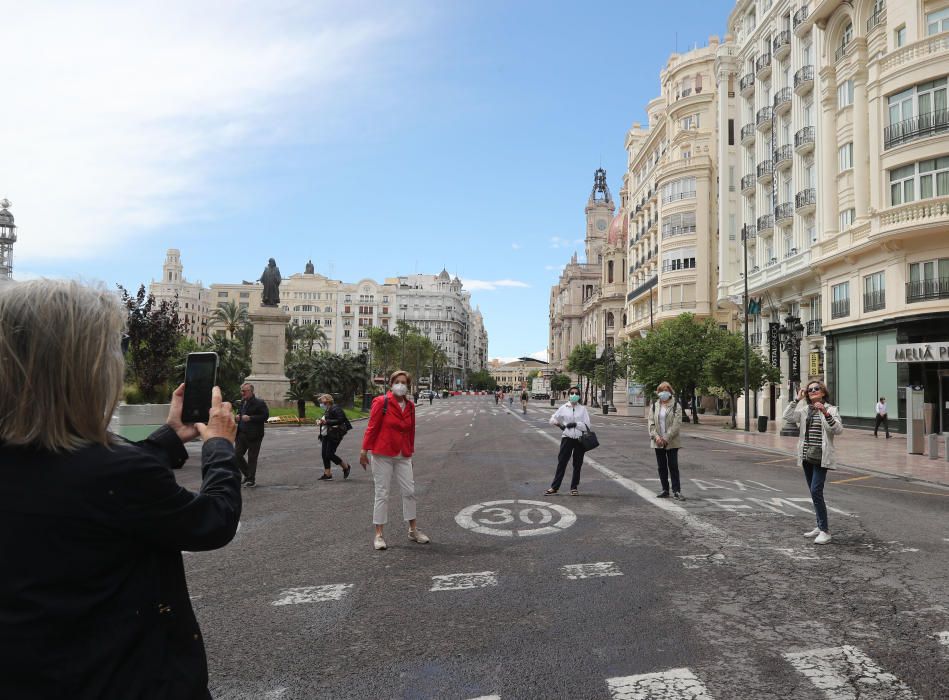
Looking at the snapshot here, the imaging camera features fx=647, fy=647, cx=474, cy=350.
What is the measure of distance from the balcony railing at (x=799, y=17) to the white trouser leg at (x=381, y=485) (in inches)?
1446

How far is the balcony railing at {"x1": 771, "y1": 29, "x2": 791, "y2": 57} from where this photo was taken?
36.6m

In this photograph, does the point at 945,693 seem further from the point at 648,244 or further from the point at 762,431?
the point at 648,244

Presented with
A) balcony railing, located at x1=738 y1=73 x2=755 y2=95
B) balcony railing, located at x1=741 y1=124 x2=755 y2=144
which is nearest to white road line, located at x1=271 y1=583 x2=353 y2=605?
balcony railing, located at x1=741 y1=124 x2=755 y2=144

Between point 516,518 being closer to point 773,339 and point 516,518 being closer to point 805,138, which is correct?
point 773,339

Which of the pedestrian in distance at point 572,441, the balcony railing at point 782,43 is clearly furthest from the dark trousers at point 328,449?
the balcony railing at point 782,43

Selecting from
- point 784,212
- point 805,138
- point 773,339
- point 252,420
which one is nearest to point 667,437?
point 252,420

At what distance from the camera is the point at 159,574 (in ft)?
5.91

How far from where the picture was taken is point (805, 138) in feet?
111

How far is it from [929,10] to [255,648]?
106ft

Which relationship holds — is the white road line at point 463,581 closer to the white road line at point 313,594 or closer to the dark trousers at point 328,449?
the white road line at point 313,594

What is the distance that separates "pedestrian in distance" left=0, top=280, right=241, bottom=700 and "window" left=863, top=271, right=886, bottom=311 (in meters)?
31.5

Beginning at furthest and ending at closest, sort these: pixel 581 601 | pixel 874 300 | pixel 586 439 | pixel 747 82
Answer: pixel 747 82, pixel 874 300, pixel 586 439, pixel 581 601

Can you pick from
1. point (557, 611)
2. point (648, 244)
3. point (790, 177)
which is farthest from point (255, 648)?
point (648, 244)

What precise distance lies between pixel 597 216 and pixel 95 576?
130020 millimetres
